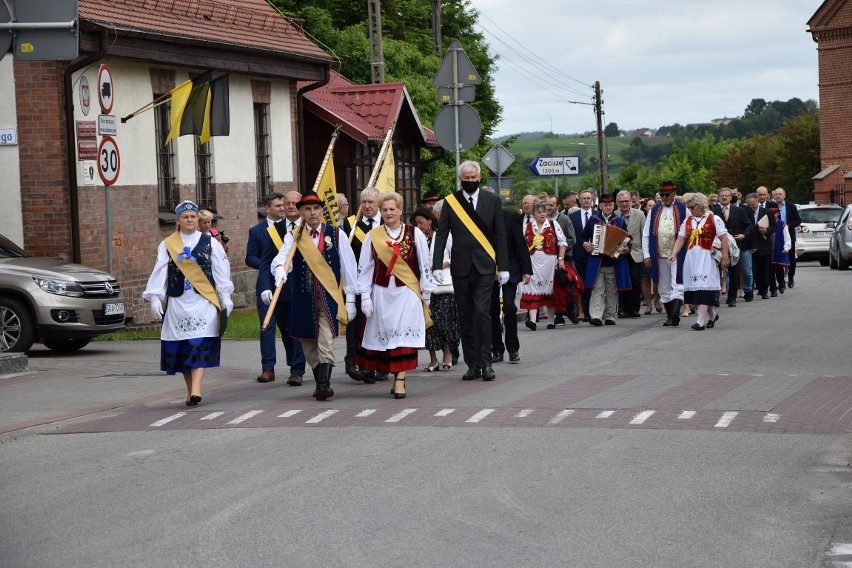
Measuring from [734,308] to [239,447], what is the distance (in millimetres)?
15209

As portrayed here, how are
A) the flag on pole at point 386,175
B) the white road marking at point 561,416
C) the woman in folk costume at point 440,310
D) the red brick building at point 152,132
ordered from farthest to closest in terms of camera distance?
the red brick building at point 152,132 → the flag on pole at point 386,175 → the woman in folk costume at point 440,310 → the white road marking at point 561,416

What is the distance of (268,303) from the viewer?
14547 millimetres

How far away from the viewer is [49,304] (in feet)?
57.7

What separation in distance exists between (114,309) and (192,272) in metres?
5.71

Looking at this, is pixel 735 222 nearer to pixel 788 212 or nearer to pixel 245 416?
pixel 788 212

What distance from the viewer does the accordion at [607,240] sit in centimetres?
2162

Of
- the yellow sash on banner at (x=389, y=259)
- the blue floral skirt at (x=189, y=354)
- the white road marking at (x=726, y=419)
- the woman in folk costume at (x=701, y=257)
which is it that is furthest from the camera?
the woman in folk costume at (x=701, y=257)

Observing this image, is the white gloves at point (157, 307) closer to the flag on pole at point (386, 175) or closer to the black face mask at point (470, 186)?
the black face mask at point (470, 186)

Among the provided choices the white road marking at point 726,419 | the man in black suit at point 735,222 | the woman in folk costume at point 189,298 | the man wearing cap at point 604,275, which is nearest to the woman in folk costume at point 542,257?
the man wearing cap at point 604,275

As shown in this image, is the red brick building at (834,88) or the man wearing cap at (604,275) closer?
the man wearing cap at (604,275)

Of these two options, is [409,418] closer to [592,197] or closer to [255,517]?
[255,517]

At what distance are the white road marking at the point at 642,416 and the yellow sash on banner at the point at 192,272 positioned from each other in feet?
12.7

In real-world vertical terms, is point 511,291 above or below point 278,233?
below

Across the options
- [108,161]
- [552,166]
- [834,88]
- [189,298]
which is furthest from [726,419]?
[834,88]
